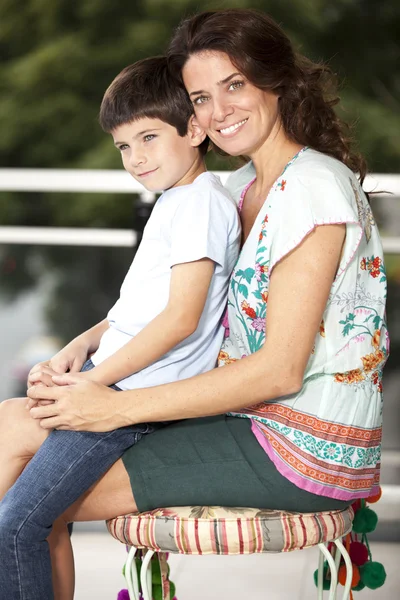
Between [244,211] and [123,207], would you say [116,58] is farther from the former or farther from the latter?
Result: [244,211]

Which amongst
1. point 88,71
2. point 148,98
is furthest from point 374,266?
point 88,71

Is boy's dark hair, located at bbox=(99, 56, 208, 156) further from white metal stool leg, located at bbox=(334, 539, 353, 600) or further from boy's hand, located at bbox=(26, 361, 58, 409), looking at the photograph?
white metal stool leg, located at bbox=(334, 539, 353, 600)

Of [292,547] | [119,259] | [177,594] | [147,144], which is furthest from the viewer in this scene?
[119,259]

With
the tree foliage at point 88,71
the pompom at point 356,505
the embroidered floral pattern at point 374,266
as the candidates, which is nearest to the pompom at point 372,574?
the pompom at point 356,505

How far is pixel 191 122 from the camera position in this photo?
1.69 metres

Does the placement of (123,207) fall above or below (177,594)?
above

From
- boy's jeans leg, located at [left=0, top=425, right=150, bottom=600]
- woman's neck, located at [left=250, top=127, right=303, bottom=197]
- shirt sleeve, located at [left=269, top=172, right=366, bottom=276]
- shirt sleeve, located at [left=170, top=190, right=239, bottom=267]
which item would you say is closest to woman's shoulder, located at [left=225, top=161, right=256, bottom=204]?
woman's neck, located at [left=250, top=127, right=303, bottom=197]

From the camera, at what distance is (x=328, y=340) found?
4.99ft

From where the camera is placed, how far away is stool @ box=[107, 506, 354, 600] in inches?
58.0

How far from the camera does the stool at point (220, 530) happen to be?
58.0 inches

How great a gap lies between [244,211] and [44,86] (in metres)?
9.88

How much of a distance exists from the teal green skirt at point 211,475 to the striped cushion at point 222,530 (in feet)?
0.06

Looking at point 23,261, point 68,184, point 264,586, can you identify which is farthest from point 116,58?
point 264,586

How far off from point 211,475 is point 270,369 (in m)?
0.22
